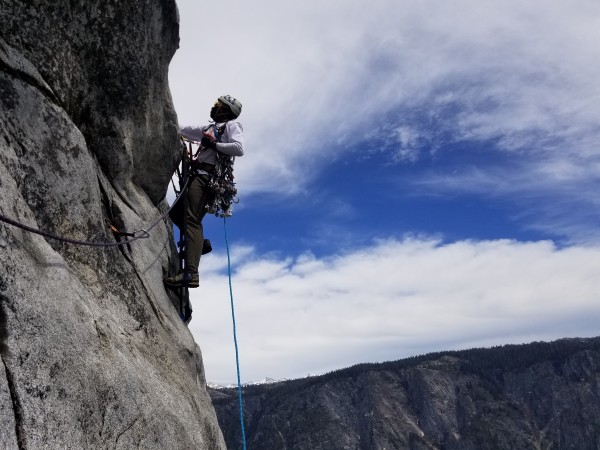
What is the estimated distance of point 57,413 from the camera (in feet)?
16.3

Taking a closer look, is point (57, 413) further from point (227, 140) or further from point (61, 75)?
point (227, 140)

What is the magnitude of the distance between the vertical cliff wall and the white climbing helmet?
5.31 feet

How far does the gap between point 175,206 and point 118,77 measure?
3022mm

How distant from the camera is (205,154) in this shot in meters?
10.5

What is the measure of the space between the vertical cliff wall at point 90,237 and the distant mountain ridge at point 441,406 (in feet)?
544

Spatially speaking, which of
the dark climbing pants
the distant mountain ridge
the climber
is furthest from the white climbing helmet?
the distant mountain ridge

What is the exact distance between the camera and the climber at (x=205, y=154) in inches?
396

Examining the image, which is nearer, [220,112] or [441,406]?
[220,112]

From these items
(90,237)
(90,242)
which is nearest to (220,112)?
(90,237)

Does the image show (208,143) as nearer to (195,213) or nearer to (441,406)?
(195,213)

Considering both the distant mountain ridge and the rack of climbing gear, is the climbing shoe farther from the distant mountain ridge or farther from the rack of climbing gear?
the distant mountain ridge

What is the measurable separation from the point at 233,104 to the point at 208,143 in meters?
1.02

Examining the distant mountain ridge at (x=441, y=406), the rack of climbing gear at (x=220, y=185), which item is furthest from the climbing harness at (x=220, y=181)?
the distant mountain ridge at (x=441, y=406)

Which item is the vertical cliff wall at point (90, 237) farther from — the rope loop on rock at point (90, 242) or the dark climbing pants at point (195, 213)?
the dark climbing pants at point (195, 213)
